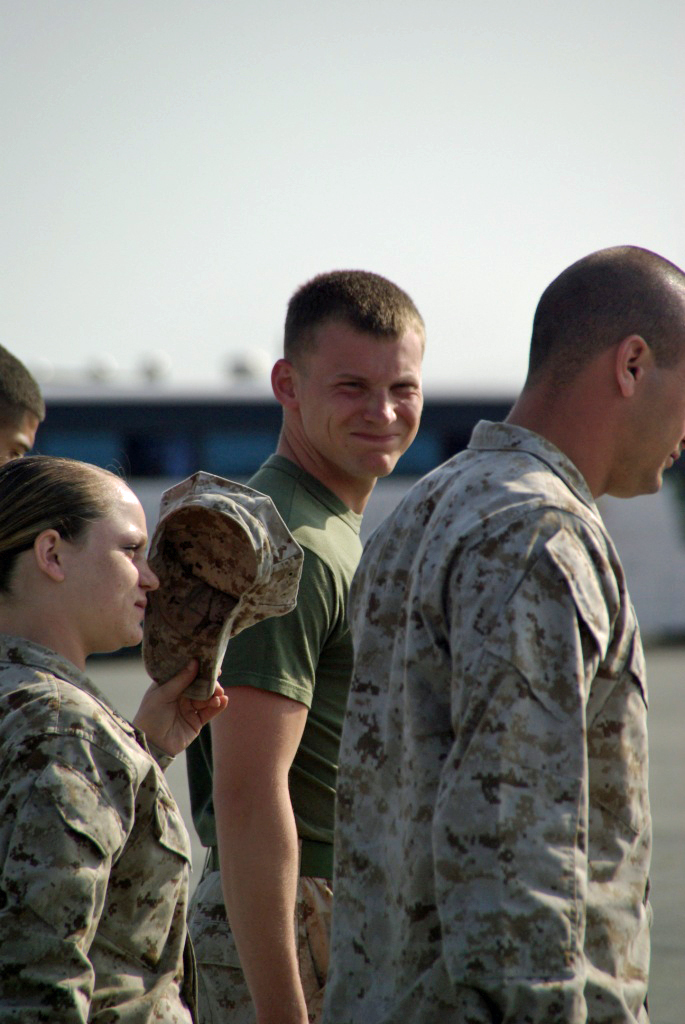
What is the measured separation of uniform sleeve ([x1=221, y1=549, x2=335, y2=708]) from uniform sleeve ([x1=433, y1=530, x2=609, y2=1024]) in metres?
0.86

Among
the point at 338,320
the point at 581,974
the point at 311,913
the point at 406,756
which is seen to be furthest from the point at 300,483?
the point at 581,974

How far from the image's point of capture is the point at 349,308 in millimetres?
3188

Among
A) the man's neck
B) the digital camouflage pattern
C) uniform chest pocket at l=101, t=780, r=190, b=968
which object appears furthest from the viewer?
the man's neck

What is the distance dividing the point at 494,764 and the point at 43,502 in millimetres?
1041

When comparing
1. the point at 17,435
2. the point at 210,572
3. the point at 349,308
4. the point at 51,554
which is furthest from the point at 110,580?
the point at 17,435

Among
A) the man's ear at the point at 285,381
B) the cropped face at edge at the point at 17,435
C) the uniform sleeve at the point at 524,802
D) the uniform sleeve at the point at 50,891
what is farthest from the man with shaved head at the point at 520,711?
the cropped face at edge at the point at 17,435

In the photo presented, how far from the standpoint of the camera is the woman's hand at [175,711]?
8.54 feet

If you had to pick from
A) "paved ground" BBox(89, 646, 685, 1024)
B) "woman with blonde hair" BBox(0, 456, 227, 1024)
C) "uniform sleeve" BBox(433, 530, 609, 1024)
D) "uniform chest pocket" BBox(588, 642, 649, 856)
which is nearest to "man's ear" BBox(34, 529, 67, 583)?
"woman with blonde hair" BBox(0, 456, 227, 1024)

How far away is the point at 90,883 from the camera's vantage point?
2.04 metres

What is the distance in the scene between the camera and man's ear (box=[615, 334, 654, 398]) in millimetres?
2193

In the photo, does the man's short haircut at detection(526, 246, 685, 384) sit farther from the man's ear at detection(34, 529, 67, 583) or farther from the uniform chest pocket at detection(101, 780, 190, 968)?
the uniform chest pocket at detection(101, 780, 190, 968)

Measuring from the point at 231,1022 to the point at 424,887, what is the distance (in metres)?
1.10

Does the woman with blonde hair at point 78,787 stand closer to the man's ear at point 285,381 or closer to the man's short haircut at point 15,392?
the man's ear at point 285,381

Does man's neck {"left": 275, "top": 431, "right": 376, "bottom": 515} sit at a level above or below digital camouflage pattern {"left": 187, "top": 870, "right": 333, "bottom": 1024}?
above
